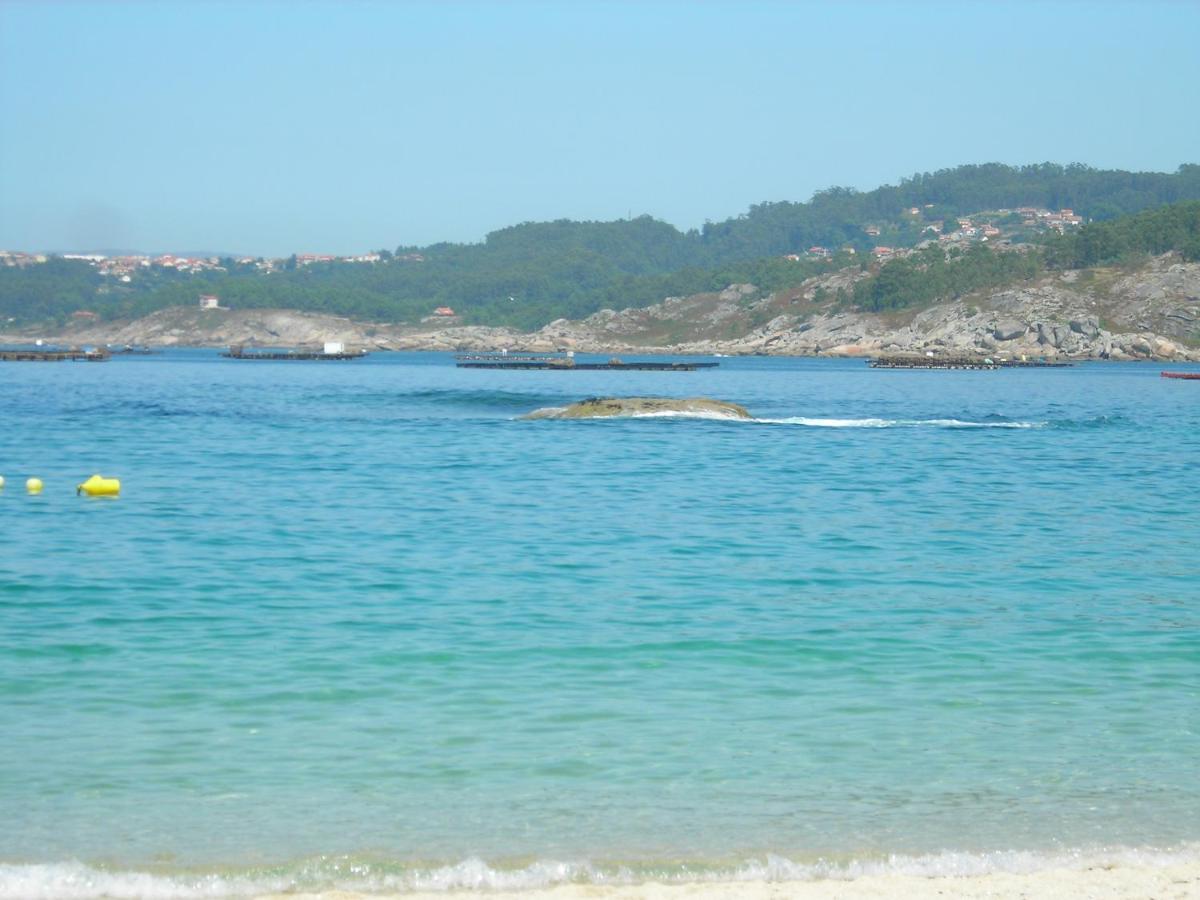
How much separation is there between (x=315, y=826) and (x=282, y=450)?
32.7 metres

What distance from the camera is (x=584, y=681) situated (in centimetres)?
1363

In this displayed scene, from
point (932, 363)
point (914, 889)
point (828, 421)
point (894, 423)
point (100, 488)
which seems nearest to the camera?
point (914, 889)

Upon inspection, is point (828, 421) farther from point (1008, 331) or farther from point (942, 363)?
point (1008, 331)

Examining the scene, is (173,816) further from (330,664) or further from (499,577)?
(499,577)

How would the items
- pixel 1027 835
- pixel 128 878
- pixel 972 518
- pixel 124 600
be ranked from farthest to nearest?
Answer: pixel 972 518, pixel 124 600, pixel 1027 835, pixel 128 878

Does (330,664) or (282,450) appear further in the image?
(282,450)

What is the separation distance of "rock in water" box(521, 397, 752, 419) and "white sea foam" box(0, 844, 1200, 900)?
48.3 m

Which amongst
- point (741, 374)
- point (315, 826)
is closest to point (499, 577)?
point (315, 826)

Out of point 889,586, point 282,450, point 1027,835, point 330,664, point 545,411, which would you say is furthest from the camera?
point 545,411

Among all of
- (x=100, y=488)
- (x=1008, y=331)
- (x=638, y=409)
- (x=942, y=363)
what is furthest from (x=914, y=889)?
(x=1008, y=331)

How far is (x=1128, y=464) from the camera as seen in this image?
3891 cm

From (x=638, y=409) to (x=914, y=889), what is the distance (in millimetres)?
50391

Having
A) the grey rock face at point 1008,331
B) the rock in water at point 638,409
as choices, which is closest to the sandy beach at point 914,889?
the rock in water at point 638,409

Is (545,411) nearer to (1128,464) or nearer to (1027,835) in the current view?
(1128,464)
